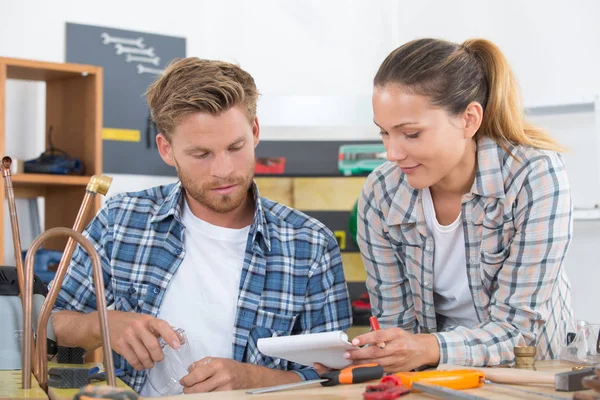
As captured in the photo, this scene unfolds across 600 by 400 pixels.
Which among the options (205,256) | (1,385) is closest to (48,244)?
(205,256)

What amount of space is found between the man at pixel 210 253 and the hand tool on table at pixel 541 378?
19.5 inches

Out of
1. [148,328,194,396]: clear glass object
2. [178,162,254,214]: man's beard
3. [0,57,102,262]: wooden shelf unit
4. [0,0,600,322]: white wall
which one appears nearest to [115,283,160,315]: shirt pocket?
[148,328,194,396]: clear glass object

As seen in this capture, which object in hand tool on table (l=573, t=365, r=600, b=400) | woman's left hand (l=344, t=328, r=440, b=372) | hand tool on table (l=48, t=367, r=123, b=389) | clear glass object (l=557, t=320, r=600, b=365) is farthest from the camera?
clear glass object (l=557, t=320, r=600, b=365)

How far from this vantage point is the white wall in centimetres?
327

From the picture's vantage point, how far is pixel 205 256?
5.62ft

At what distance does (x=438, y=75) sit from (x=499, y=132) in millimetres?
198

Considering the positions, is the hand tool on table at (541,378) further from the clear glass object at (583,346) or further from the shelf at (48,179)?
the shelf at (48,179)

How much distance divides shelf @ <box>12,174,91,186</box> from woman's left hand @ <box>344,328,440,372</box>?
2068 mm

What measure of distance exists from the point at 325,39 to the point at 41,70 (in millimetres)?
1618

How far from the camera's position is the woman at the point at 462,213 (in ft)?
4.80

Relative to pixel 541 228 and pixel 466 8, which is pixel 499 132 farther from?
pixel 466 8

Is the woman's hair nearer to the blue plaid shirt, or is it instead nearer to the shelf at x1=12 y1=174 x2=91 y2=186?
the blue plaid shirt

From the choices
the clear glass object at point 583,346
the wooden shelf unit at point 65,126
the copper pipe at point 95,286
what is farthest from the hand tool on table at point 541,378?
the wooden shelf unit at point 65,126

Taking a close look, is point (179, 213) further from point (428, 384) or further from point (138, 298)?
point (428, 384)
